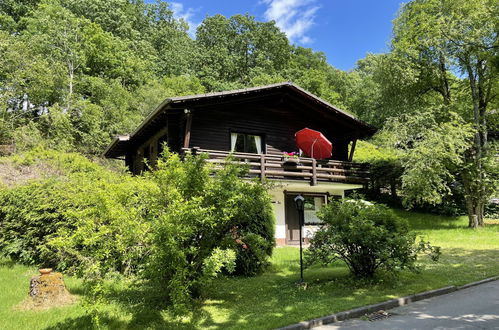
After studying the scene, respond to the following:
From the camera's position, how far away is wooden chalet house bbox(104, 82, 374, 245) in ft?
48.4

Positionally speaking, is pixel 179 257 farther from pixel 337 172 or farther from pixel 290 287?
pixel 337 172

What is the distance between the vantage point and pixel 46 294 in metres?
6.51

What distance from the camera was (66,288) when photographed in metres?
7.01

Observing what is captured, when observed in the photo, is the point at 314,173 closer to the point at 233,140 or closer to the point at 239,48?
the point at 233,140

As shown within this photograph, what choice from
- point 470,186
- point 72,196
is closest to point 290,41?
point 470,186

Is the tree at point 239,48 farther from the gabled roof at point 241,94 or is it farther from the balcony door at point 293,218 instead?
the balcony door at point 293,218

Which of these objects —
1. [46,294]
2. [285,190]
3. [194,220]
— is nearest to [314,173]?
[285,190]

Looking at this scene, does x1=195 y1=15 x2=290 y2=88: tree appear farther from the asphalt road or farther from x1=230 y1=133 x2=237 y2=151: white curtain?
the asphalt road

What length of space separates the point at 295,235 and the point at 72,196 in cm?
972

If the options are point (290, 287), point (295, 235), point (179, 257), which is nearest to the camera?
point (179, 257)

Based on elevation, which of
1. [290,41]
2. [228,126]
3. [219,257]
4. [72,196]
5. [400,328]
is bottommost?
[400,328]

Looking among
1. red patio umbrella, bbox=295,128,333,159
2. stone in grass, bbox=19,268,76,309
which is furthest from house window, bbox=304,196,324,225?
stone in grass, bbox=19,268,76,309

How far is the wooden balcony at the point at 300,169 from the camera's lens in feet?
47.5

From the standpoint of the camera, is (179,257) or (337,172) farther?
(337,172)
